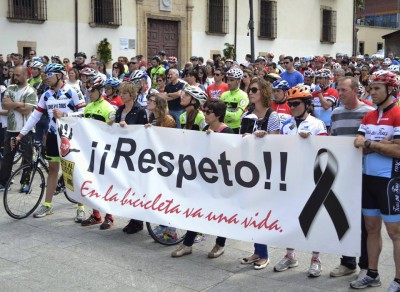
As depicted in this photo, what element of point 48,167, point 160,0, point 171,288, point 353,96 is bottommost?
point 171,288

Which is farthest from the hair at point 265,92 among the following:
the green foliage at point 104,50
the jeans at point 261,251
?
the green foliage at point 104,50

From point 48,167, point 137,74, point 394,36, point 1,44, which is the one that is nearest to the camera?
point 48,167

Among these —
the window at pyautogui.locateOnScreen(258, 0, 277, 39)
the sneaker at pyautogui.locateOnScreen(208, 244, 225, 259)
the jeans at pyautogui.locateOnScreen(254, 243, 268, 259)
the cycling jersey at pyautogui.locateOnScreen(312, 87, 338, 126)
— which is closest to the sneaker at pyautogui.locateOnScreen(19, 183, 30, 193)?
the sneaker at pyautogui.locateOnScreen(208, 244, 225, 259)

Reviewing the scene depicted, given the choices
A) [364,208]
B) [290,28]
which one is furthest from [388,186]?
[290,28]

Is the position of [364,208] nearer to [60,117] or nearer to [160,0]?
[60,117]

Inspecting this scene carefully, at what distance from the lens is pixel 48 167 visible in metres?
8.32

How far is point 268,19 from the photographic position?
110 ft

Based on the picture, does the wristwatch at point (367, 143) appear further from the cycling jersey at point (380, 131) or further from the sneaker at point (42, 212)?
the sneaker at point (42, 212)

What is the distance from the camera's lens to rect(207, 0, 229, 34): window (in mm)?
30141

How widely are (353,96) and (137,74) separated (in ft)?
14.5

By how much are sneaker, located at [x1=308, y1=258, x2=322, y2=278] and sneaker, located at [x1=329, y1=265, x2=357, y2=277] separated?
0.12m

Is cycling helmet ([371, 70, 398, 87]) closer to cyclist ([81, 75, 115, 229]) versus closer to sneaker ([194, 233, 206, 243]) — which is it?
sneaker ([194, 233, 206, 243])

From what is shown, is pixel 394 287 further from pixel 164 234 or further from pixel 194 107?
pixel 194 107

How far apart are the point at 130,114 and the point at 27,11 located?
56.6 feet
